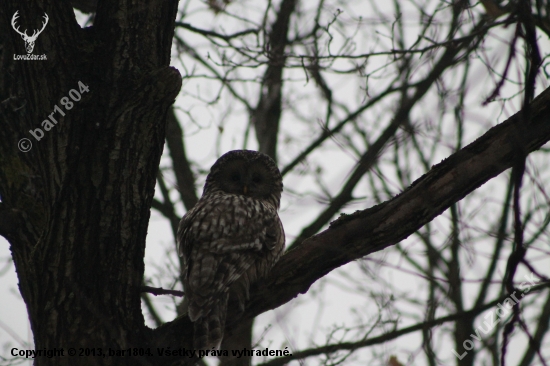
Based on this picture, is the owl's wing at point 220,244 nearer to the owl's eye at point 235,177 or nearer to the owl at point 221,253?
the owl at point 221,253

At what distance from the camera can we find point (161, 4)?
374 cm

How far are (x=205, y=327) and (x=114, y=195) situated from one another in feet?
3.01

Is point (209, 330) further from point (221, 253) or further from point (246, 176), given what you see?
point (246, 176)

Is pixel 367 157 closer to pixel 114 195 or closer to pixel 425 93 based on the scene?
pixel 425 93

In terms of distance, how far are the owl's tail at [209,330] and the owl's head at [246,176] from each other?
1760mm

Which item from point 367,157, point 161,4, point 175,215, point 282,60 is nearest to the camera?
point 161,4

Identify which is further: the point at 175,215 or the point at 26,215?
the point at 175,215

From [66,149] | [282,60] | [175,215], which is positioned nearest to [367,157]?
[282,60]

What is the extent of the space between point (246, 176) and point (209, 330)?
2058mm


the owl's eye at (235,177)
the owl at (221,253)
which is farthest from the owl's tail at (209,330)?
the owl's eye at (235,177)

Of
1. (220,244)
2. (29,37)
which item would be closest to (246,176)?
(220,244)

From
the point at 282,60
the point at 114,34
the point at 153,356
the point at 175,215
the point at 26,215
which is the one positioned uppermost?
the point at 282,60

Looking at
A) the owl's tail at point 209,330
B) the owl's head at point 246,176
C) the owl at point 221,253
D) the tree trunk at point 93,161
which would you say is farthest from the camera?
the owl's head at point 246,176

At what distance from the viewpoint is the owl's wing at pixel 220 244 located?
12.8ft
